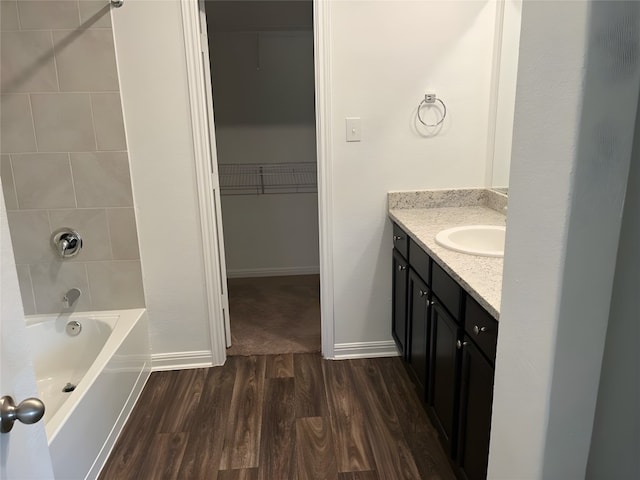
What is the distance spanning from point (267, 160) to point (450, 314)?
8.80 feet

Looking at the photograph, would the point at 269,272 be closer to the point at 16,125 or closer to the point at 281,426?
the point at 281,426

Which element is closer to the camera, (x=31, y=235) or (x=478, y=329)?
(x=478, y=329)

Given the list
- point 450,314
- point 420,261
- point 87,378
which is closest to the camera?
point 450,314

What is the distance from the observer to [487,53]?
2.45m

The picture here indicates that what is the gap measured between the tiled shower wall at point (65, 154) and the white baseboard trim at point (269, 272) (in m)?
1.66

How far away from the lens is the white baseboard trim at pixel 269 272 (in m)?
4.26

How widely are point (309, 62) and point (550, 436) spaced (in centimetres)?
361

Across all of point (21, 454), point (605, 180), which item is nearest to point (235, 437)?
point (21, 454)

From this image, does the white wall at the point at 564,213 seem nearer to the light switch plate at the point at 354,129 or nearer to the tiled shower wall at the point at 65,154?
the light switch plate at the point at 354,129

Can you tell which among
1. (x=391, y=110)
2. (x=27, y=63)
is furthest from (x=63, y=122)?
(x=391, y=110)

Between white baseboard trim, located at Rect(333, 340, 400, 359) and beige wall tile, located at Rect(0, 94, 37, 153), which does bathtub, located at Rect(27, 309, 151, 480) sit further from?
white baseboard trim, located at Rect(333, 340, 400, 359)

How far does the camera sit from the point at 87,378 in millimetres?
1944

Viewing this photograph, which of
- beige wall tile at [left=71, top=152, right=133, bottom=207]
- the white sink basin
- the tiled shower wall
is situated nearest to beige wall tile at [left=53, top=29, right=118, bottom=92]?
the tiled shower wall

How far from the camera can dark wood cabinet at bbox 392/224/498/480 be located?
1437 millimetres
